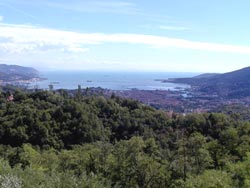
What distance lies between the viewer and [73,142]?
42.7m

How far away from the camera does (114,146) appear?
98.2ft

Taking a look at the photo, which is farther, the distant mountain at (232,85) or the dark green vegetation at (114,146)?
the distant mountain at (232,85)

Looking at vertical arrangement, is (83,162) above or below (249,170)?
below

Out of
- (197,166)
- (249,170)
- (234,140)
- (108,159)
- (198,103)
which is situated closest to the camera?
(249,170)

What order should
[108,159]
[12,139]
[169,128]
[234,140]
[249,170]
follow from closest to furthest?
[249,170]
[108,159]
[234,140]
[12,139]
[169,128]

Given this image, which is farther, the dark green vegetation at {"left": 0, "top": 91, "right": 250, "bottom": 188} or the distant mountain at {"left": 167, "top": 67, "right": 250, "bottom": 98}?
the distant mountain at {"left": 167, "top": 67, "right": 250, "bottom": 98}

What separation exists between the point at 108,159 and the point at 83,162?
189 cm

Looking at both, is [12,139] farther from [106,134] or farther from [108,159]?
[108,159]

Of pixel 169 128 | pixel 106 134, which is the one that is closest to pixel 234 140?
pixel 169 128

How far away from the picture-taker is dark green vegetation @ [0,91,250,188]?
19.0m

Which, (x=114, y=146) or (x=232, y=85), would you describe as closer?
(x=114, y=146)

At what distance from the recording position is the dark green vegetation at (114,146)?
19.0 m

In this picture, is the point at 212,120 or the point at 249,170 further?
the point at 212,120

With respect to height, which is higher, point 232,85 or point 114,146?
point 232,85
